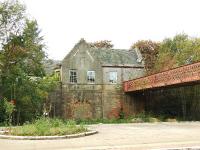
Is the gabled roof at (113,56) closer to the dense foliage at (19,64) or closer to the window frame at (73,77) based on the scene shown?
the window frame at (73,77)

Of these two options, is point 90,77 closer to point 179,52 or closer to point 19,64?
point 19,64

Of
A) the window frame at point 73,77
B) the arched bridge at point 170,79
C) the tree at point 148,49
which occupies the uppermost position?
the tree at point 148,49

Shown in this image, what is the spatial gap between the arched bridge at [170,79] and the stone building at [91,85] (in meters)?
2.41

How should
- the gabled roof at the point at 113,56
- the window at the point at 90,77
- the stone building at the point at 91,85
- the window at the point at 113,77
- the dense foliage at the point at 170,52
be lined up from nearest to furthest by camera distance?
1. the stone building at the point at 91,85
2. the window at the point at 90,77
3. the gabled roof at the point at 113,56
4. the window at the point at 113,77
5. the dense foliage at the point at 170,52

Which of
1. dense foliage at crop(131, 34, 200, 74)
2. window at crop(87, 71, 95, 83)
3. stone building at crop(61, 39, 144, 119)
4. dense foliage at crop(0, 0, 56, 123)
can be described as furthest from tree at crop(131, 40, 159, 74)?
dense foliage at crop(0, 0, 56, 123)

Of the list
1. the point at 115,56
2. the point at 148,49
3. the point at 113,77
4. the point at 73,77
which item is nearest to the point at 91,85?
the point at 73,77

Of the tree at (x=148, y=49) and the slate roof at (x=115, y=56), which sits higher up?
the tree at (x=148, y=49)

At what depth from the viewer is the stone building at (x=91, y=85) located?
4203cm

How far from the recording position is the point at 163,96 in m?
43.3

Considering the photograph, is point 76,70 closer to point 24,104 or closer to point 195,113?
point 24,104

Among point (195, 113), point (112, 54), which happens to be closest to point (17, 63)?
point (112, 54)

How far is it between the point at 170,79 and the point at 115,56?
46.6 feet

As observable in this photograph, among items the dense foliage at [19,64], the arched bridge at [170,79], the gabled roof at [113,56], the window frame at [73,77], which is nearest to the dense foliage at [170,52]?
the gabled roof at [113,56]

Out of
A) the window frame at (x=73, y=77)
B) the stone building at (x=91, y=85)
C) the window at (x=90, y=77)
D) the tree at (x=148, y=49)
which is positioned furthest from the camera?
the tree at (x=148, y=49)
